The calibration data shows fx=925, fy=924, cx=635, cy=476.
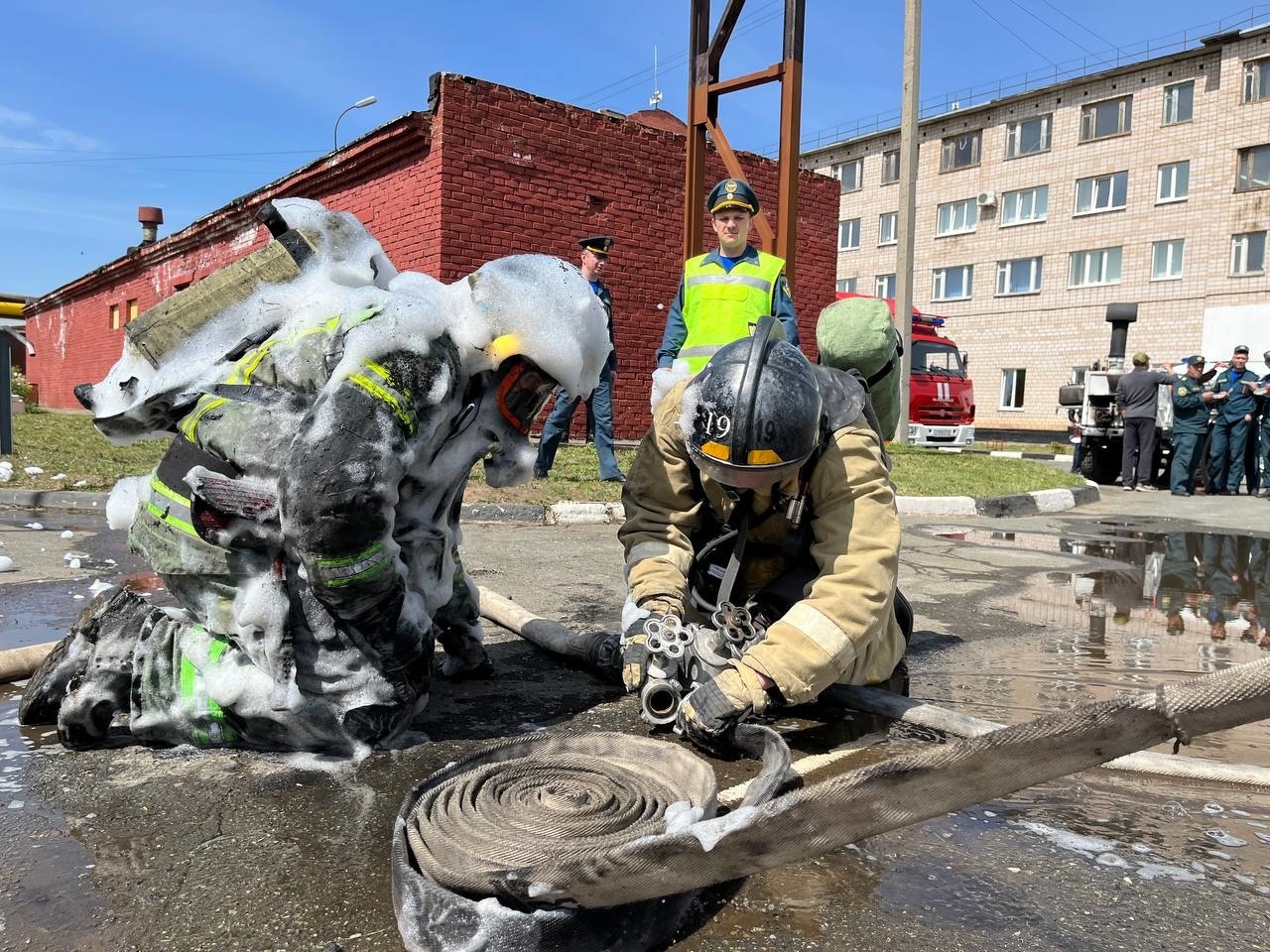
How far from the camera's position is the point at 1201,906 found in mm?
1761

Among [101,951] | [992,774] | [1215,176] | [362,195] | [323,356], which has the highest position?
[1215,176]

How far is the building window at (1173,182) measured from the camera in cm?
2856

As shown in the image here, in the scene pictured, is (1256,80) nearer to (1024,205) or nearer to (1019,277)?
(1024,205)

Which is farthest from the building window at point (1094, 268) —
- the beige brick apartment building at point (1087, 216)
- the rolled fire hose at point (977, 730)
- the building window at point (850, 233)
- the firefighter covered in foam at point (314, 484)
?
the firefighter covered in foam at point (314, 484)

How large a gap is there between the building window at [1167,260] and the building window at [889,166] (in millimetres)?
10297

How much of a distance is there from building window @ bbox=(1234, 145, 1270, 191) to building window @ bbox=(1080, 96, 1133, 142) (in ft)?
12.0

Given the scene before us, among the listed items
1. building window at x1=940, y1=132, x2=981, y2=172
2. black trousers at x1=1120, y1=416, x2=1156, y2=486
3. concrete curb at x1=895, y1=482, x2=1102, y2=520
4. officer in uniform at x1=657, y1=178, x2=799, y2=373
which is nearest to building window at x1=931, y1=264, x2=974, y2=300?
building window at x1=940, y1=132, x2=981, y2=172

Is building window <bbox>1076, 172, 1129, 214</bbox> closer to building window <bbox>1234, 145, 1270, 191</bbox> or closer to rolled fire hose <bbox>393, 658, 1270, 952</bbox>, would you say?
building window <bbox>1234, 145, 1270, 191</bbox>

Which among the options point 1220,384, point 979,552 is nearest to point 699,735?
point 979,552

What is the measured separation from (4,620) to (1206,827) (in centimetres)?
419

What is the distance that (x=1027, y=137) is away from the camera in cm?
3238

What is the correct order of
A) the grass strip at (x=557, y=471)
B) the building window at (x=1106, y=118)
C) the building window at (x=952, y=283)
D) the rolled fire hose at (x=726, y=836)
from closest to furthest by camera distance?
1. the rolled fire hose at (x=726, y=836)
2. the grass strip at (x=557, y=471)
3. the building window at (x=1106, y=118)
4. the building window at (x=952, y=283)

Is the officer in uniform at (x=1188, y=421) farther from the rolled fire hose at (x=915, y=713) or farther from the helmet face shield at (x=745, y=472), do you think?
the helmet face shield at (x=745, y=472)

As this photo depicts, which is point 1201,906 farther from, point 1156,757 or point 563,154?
point 563,154
